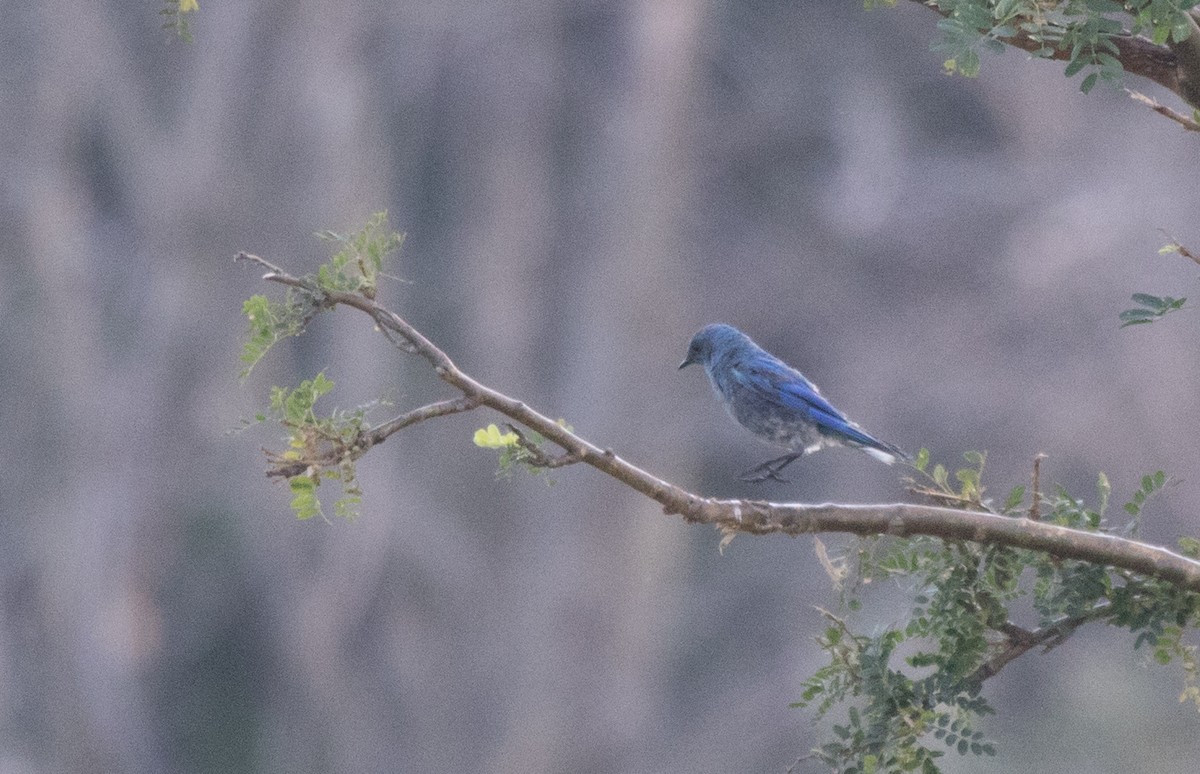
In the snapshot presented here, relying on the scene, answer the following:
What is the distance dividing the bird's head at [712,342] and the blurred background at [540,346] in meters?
3.34

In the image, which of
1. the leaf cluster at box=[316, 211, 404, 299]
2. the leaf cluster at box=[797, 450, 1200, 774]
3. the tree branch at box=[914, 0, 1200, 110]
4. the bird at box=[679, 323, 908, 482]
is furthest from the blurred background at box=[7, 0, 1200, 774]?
the leaf cluster at box=[316, 211, 404, 299]

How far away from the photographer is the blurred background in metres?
6.41

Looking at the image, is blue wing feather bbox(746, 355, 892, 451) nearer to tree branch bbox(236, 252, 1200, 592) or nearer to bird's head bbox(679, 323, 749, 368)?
bird's head bbox(679, 323, 749, 368)

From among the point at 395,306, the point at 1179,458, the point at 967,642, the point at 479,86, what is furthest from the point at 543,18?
the point at 967,642

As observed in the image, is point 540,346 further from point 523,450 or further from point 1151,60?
point 523,450

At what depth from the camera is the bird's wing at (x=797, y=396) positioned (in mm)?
2363

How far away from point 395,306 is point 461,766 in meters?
2.08

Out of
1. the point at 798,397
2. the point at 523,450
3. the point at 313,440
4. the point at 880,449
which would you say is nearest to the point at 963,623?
the point at 523,450

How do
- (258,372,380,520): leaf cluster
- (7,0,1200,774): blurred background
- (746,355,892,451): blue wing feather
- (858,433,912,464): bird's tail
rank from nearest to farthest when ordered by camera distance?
(258,372,380,520): leaf cluster
(858,433,912,464): bird's tail
(746,355,892,451): blue wing feather
(7,0,1200,774): blurred background

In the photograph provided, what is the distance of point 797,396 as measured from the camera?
2.45 metres

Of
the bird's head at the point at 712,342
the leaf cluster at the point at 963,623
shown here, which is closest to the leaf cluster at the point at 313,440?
the leaf cluster at the point at 963,623

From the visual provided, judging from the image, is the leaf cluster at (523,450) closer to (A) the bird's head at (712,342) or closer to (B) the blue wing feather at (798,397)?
(B) the blue wing feather at (798,397)

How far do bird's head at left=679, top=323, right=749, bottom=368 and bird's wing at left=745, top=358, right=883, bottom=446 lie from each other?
173mm

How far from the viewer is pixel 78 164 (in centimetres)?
682
